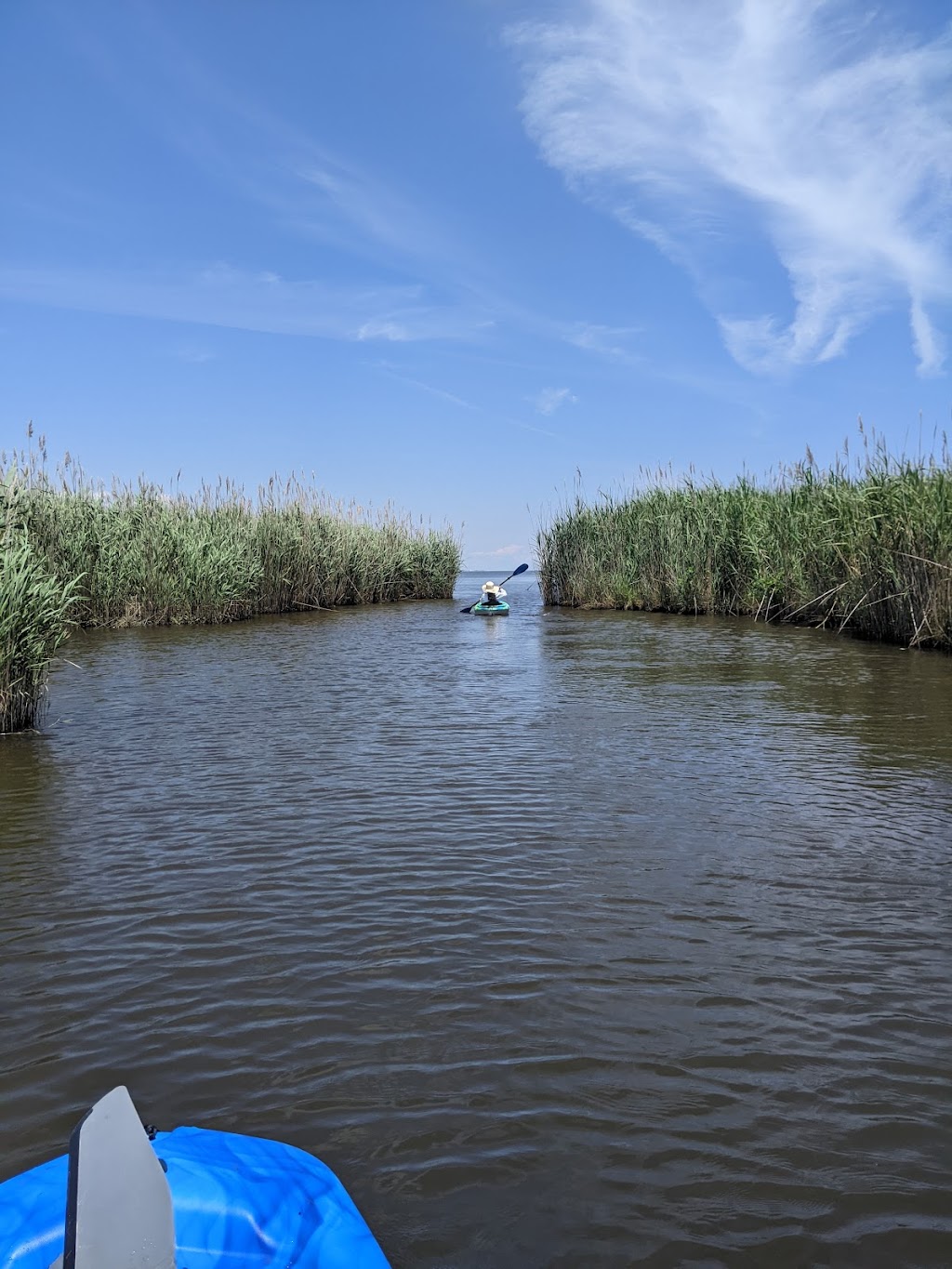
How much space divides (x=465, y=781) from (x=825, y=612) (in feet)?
42.2

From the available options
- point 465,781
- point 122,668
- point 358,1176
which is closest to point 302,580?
point 122,668

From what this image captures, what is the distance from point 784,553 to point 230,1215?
18.3m

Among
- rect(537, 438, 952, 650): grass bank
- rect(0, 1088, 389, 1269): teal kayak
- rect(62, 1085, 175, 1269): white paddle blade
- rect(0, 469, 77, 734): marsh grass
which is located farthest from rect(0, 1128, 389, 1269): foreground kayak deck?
rect(537, 438, 952, 650): grass bank

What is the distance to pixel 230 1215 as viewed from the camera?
76.3 inches

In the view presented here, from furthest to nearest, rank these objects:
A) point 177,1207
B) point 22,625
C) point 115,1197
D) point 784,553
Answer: point 784,553, point 22,625, point 177,1207, point 115,1197

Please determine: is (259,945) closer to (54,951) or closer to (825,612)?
(54,951)

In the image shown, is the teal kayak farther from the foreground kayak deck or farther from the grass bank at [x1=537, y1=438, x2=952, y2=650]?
the grass bank at [x1=537, y1=438, x2=952, y2=650]

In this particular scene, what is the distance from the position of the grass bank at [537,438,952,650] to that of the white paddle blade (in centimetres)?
1293

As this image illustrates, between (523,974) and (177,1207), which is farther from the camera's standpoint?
(523,974)

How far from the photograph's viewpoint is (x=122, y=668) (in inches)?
516

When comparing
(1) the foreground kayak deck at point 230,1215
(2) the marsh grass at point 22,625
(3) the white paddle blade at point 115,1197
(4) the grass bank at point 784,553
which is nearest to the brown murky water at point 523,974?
(1) the foreground kayak deck at point 230,1215

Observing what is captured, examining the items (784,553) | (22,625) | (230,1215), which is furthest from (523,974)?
(784,553)

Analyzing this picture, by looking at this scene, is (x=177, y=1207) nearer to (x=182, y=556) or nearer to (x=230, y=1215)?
(x=230, y=1215)

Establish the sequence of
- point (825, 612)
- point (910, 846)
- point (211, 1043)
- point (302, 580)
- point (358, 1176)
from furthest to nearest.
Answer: point (302, 580) < point (825, 612) < point (910, 846) < point (211, 1043) < point (358, 1176)
